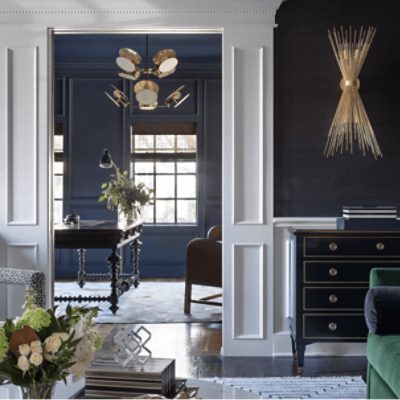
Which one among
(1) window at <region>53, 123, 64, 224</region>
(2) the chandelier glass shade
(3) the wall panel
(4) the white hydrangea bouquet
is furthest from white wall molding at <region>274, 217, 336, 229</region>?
(1) window at <region>53, 123, 64, 224</region>

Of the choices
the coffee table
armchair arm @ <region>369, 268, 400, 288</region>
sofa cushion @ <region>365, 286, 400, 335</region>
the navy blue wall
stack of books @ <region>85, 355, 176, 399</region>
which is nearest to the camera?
stack of books @ <region>85, 355, 176, 399</region>

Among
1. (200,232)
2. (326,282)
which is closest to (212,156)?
(200,232)

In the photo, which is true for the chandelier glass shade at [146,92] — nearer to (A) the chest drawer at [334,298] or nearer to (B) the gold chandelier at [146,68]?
(B) the gold chandelier at [146,68]

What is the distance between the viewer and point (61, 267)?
8656 mm

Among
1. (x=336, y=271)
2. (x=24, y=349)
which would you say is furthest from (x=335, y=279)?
(x=24, y=349)

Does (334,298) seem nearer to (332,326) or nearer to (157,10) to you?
(332,326)

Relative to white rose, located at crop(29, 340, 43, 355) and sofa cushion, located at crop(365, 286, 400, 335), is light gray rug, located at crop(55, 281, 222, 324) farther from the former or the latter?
white rose, located at crop(29, 340, 43, 355)

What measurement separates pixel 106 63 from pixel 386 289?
6.42 metres

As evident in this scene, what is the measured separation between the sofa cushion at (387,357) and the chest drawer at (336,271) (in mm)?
1041

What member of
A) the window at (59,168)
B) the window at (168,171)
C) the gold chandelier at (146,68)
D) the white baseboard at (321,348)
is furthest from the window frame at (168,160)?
the white baseboard at (321,348)

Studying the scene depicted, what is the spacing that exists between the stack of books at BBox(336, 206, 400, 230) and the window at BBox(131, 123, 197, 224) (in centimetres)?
485

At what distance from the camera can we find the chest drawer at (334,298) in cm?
406

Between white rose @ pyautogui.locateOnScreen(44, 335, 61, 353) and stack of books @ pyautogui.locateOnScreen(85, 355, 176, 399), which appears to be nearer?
white rose @ pyautogui.locateOnScreen(44, 335, 61, 353)

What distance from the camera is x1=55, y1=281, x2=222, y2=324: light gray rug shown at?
584cm
